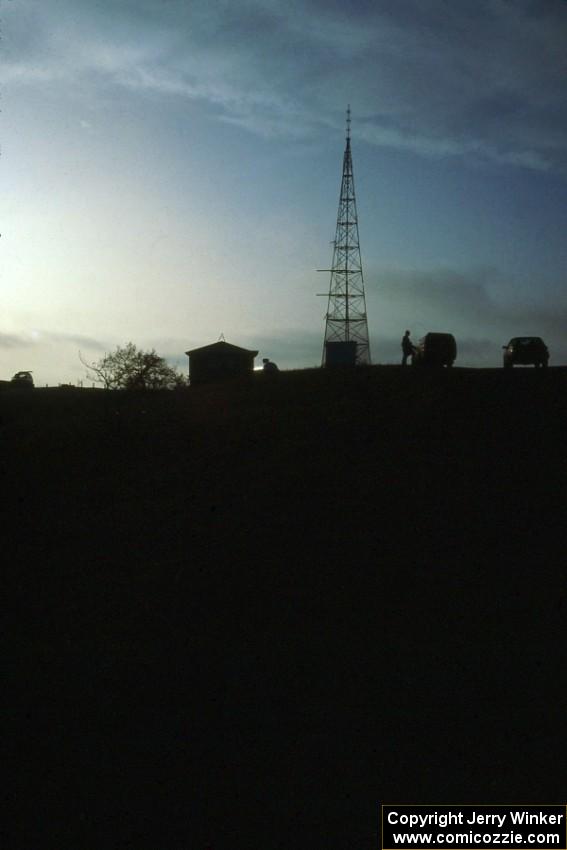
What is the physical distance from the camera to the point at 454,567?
50.1 ft

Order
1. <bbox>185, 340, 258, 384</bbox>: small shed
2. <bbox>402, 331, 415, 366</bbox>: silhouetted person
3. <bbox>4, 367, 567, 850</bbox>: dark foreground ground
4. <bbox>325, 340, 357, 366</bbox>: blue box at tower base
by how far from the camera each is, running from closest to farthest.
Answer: <bbox>4, 367, 567, 850</bbox>: dark foreground ground, <bbox>402, 331, 415, 366</bbox>: silhouetted person, <bbox>325, 340, 357, 366</bbox>: blue box at tower base, <bbox>185, 340, 258, 384</bbox>: small shed

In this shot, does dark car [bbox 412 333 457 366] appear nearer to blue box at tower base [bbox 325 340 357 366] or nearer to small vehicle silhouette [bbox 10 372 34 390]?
blue box at tower base [bbox 325 340 357 366]

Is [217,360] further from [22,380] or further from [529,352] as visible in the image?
[529,352]

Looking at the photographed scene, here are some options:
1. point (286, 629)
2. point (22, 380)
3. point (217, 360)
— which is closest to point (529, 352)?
point (217, 360)

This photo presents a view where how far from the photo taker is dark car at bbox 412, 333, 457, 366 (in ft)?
135

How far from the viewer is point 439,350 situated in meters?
41.1

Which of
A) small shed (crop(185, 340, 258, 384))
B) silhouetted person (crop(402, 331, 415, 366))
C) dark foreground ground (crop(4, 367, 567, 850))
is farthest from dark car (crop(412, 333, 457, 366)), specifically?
small shed (crop(185, 340, 258, 384))

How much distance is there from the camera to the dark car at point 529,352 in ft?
134

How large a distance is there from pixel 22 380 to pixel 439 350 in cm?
3200

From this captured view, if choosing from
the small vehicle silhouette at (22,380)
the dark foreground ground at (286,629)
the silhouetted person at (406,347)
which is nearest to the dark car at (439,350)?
the silhouetted person at (406,347)

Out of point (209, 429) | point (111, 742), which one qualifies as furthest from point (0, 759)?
point (209, 429)

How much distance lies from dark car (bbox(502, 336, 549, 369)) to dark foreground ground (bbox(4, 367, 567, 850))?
14.7 meters

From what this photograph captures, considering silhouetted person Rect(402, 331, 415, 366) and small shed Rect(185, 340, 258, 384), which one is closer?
silhouetted person Rect(402, 331, 415, 366)

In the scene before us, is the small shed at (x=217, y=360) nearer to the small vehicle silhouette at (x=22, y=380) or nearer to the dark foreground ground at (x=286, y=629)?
the small vehicle silhouette at (x=22, y=380)
